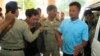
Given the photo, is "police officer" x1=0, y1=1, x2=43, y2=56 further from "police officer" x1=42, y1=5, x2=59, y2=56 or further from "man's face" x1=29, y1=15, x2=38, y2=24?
"police officer" x1=42, y1=5, x2=59, y2=56

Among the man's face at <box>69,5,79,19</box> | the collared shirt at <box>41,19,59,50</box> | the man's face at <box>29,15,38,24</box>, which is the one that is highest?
the man's face at <box>69,5,79,19</box>

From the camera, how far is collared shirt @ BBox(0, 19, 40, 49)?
405cm

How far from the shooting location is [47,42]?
19.8ft

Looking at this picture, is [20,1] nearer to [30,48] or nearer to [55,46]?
[55,46]

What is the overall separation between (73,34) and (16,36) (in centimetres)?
100

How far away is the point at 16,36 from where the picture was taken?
13.4 ft

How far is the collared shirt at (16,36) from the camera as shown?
405 centimetres

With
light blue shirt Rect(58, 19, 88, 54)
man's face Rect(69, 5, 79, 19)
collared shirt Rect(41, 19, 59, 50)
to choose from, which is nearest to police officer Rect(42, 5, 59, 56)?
collared shirt Rect(41, 19, 59, 50)

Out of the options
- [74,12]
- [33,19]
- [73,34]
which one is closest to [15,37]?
[33,19]

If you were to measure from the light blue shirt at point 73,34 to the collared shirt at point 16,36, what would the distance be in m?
0.64

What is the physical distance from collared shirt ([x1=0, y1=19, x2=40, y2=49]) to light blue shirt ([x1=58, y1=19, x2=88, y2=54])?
637mm

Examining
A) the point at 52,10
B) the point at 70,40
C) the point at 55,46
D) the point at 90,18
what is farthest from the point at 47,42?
the point at 70,40

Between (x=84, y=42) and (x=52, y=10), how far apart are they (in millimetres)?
1900

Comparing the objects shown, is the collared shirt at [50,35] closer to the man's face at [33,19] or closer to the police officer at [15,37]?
the man's face at [33,19]
